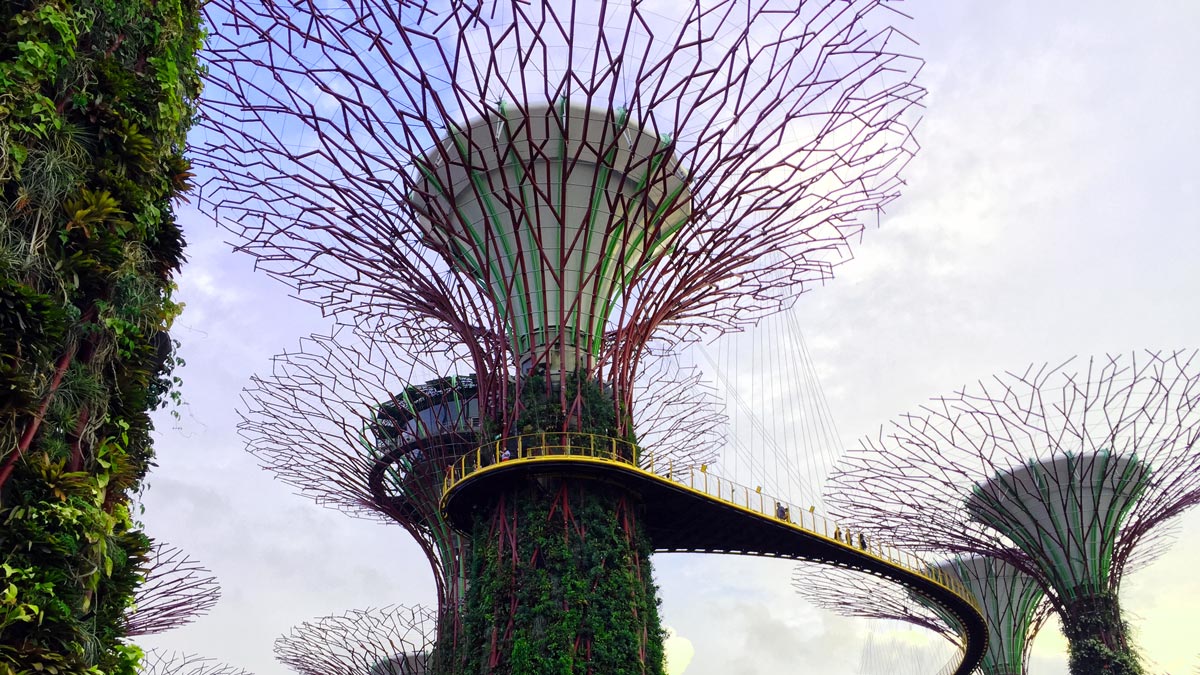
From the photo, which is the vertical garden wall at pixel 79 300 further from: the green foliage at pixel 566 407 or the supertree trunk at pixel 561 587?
the green foliage at pixel 566 407

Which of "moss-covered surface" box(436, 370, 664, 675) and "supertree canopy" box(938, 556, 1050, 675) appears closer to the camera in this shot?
"moss-covered surface" box(436, 370, 664, 675)

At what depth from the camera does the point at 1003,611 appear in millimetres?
51406

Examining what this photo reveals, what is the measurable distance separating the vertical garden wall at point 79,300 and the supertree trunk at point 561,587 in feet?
52.8

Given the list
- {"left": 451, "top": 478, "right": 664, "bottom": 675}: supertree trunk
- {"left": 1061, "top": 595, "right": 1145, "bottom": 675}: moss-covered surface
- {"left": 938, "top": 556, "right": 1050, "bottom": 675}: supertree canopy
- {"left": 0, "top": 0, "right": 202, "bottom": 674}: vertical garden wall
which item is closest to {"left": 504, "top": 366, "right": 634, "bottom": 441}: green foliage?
{"left": 451, "top": 478, "right": 664, "bottom": 675}: supertree trunk

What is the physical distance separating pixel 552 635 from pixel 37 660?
17.7 m

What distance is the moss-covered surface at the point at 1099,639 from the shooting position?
118ft

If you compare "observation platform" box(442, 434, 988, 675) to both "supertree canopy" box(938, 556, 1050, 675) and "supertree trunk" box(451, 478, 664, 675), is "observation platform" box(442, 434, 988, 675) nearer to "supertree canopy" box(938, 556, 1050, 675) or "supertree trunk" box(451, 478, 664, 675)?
"supertree trunk" box(451, 478, 664, 675)

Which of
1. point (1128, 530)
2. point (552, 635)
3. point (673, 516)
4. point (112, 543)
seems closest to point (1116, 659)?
point (1128, 530)

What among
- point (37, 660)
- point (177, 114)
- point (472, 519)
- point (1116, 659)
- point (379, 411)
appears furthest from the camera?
point (379, 411)

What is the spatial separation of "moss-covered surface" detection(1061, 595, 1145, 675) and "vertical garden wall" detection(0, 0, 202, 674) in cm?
3672

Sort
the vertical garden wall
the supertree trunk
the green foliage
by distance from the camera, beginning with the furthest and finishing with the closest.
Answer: the green foliage < the supertree trunk < the vertical garden wall

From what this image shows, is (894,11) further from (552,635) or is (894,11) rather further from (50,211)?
(50,211)

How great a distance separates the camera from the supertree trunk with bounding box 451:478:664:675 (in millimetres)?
23672

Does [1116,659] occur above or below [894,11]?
below
